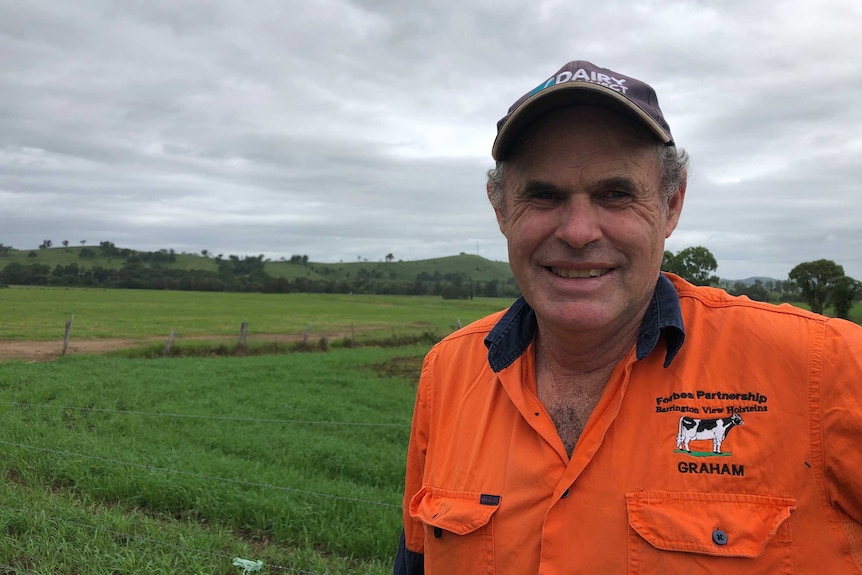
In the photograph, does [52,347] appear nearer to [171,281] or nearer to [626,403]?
[626,403]

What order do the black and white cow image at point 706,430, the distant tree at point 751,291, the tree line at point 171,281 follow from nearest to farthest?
1. the black and white cow image at point 706,430
2. the distant tree at point 751,291
3. the tree line at point 171,281

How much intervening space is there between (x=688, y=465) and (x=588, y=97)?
3.38 ft

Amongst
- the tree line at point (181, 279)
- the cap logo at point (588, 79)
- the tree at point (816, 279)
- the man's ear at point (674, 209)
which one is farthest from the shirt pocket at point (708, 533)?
the tree line at point (181, 279)

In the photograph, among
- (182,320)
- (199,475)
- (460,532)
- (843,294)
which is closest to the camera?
(460,532)

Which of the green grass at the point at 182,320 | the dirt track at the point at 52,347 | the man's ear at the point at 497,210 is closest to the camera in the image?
the man's ear at the point at 497,210

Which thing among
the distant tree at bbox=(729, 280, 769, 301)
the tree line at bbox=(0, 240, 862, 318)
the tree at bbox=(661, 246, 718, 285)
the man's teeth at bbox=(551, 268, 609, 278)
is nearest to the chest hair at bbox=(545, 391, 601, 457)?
the man's teeth at bbox=(551, 268, 609, 278)

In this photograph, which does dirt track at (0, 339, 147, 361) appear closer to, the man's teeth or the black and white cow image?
the man's teeth

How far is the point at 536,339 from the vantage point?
2047mm

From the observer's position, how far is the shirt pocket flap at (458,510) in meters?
1.67

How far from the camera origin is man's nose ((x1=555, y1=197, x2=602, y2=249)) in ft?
5.24

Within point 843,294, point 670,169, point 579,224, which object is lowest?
point 579,224

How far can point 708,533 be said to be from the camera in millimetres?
1400

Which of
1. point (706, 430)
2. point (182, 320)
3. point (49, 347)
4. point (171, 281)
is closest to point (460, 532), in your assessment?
point (706, 430)

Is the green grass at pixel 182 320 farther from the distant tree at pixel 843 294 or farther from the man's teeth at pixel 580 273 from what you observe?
the man's teeth at pixel 580 273
